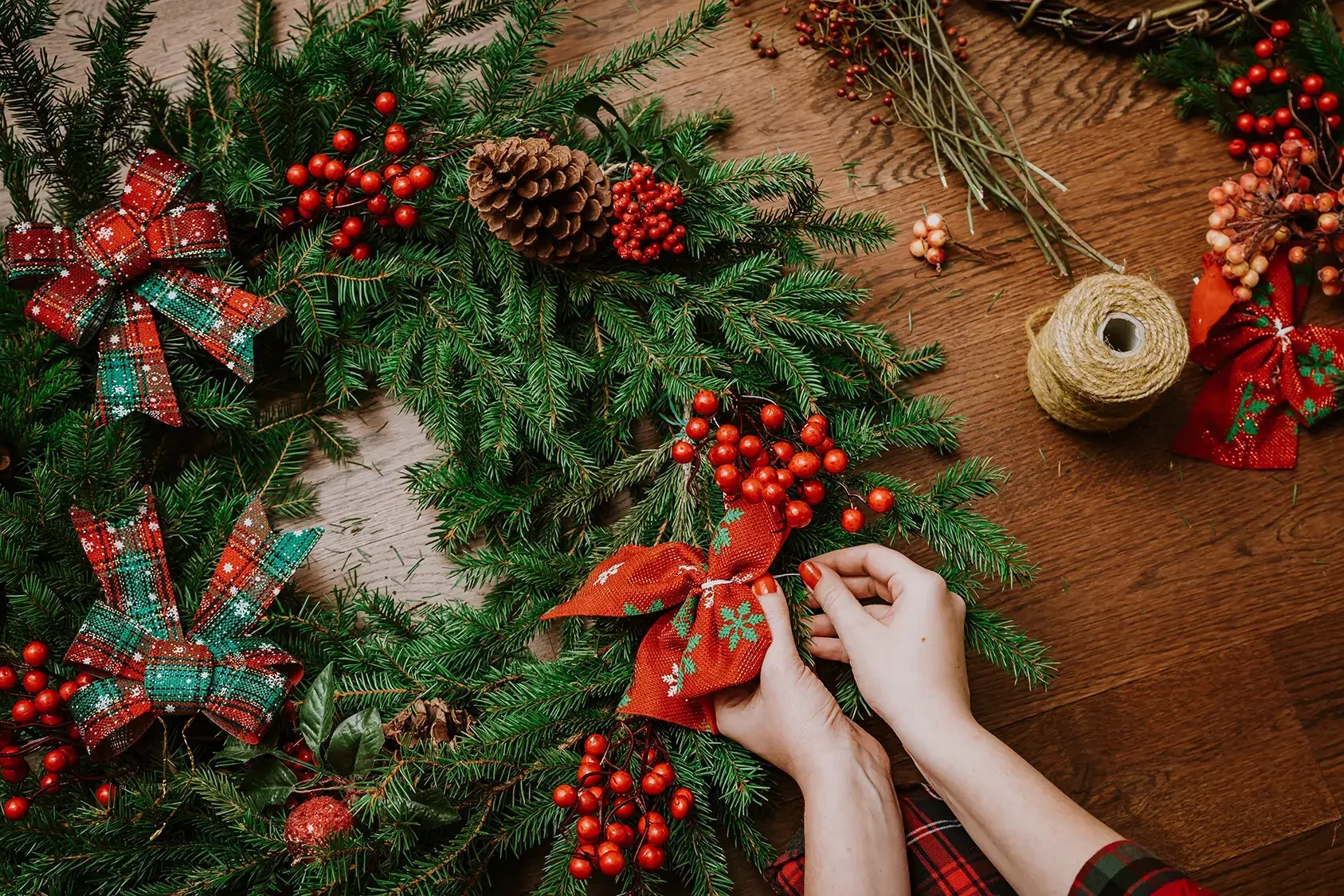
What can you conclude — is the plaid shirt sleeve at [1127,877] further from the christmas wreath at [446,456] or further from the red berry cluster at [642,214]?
the red berry cluster at [642,214]

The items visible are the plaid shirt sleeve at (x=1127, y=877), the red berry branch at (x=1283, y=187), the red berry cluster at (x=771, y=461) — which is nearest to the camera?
the plaid shirt sleeve at (x=1127, y=877)

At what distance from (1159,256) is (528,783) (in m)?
1.38

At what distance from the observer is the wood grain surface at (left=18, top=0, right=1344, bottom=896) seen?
1.30m

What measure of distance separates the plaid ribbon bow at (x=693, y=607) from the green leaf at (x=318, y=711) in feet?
1.12

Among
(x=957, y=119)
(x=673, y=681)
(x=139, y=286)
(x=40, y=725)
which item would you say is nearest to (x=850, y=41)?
(x=957, y=119)

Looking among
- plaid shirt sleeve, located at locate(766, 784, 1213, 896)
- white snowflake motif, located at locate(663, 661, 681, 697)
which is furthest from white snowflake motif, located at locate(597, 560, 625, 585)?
plaid shirt sleeve, located at locate(766, 784, 1213, 896)

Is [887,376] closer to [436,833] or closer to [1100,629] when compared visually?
[1100,629]

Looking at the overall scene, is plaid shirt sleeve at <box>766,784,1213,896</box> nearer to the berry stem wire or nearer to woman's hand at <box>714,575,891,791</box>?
woman's hand at <box>714,575,891,791</box>

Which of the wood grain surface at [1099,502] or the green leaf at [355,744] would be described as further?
the wood grain surface at [1099,502]

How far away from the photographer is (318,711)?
113 cm

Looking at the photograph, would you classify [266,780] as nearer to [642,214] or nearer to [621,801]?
[621,801]

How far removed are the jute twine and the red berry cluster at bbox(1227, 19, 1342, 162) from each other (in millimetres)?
424

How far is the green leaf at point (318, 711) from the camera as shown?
112 centimetres

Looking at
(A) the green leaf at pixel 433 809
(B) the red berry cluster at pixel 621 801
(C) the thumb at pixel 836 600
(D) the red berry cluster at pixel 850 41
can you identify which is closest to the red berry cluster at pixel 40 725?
(A) the green leaf at pixel 433 809
